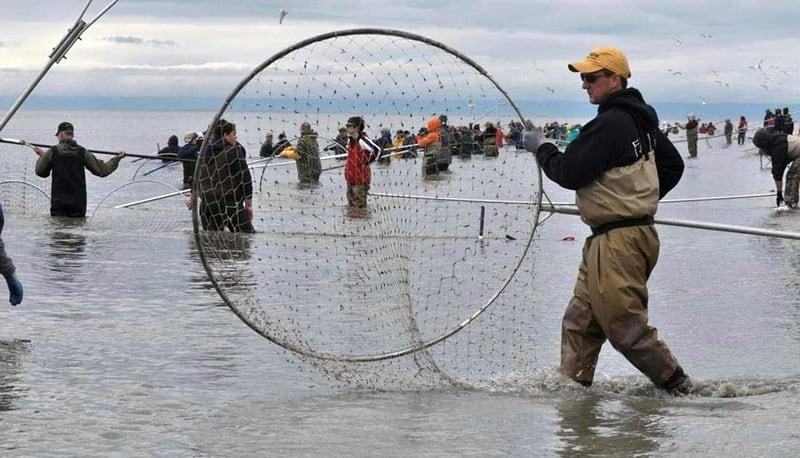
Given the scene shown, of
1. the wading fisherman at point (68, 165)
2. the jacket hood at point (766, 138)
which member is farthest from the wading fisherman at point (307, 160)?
the jacket hood at point (766, 138)

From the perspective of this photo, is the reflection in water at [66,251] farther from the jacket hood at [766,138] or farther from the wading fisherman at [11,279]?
the jacket hood at [766,138]

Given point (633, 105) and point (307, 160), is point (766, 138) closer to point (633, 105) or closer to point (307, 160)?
point (307, 160)

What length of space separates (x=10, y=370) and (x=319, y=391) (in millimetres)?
1935

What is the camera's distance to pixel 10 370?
7.83m

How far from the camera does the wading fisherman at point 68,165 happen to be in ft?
58.8

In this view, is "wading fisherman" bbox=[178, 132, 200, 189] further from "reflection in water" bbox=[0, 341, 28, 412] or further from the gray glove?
the gray glove

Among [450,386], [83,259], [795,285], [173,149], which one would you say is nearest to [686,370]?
[450,386]

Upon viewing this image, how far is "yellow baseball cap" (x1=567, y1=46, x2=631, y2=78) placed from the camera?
686cm

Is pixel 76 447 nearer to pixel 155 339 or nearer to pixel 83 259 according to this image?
pixel 155 339

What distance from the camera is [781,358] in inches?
341

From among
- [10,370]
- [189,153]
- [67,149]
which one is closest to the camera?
[10,370]

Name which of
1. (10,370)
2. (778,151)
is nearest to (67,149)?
(10,370)

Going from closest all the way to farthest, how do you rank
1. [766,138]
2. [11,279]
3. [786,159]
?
[11,279] → [786,159] → [766,138]

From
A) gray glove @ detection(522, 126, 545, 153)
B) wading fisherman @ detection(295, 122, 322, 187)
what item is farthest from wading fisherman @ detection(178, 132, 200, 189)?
gray glove @ detection(522, 126, 545, 153)
